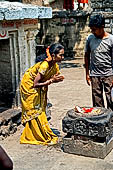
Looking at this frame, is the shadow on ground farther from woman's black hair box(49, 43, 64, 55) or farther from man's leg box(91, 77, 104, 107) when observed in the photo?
woman's black hair box(49, 43, 64, 55)

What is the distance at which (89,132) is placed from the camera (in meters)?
4.55

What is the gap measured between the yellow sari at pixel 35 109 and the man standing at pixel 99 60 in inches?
28.4

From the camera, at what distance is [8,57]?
6156 millimetres

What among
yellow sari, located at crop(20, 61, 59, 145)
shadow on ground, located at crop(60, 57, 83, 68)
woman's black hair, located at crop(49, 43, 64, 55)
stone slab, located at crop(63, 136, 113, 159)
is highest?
woman's black hair, located at crop(49, 43, 64, 55)

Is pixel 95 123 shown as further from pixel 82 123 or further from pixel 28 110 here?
pixel 28 110

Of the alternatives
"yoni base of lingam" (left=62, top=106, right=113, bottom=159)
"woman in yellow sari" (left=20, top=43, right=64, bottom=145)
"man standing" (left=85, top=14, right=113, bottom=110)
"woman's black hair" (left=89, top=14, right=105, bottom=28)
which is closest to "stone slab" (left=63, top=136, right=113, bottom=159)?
"yoni base of lingam" (left=62, top=106, right=113, bottom=159)

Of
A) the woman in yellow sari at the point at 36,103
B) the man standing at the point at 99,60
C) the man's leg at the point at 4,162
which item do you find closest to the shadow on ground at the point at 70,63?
the man standing at the point at 99,60

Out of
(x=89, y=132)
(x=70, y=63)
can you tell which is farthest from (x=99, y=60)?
(x=70, y=63)

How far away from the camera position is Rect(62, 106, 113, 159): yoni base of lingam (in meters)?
4.51

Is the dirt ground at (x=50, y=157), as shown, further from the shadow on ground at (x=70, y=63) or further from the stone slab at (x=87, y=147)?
the shadow on ground at (x=70, y=63)

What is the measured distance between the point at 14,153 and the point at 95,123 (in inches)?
49.9

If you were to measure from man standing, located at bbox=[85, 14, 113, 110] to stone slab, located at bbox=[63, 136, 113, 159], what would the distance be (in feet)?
3.29

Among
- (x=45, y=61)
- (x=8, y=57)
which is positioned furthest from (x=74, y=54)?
(x=45, y=61)

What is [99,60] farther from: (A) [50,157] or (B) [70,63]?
(B) [70,63]
